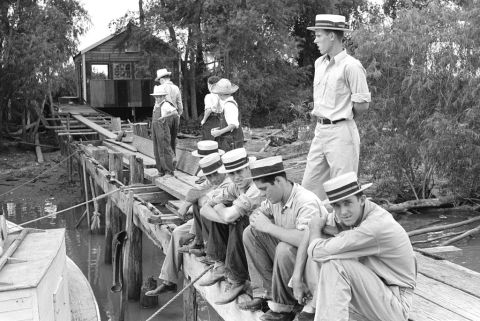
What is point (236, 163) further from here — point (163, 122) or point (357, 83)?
point (163, 122)

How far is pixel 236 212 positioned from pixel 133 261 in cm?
603

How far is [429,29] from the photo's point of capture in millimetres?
13859

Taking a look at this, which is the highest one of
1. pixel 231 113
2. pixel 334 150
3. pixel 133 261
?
pixel 231 113

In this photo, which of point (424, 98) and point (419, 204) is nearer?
point (419, 204)

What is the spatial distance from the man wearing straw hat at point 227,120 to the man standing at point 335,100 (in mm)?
3733

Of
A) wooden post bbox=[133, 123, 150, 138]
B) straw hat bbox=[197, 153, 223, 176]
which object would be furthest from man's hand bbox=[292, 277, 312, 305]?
wooden post bbox=[133, 123, 150, 138]

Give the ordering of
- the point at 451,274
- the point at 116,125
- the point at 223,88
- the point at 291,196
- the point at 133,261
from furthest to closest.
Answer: the point at 116,125 → the point at 133,261 → the point at 223,88 → the point at 451,274 → the point at 291,196

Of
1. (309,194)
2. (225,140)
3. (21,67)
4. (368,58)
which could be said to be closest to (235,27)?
(21,67)

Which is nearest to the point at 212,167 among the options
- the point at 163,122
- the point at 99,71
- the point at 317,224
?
the point at 317,224

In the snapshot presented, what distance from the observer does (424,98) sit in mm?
14188

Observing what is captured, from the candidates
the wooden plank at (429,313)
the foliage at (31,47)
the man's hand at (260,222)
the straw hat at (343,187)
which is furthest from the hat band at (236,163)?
the foliage at (31,47)

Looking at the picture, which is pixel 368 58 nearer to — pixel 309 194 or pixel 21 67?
pixel 309 194

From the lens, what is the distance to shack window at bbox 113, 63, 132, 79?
3341 cm

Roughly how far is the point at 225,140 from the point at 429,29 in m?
6.63
